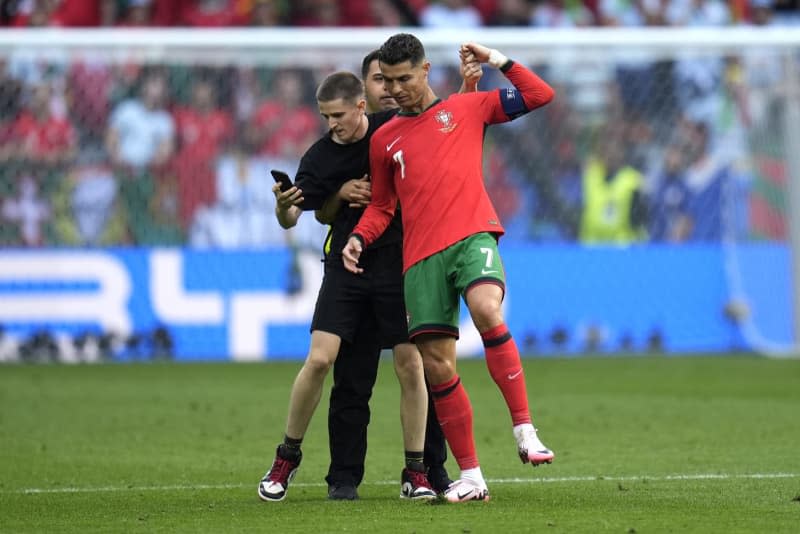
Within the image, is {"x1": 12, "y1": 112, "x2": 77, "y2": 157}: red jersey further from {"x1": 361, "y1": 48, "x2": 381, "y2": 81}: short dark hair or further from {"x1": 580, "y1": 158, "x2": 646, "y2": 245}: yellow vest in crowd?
{"x1": 361, "y1": 48, "x2": 381, "y2": 81}: short dark hair

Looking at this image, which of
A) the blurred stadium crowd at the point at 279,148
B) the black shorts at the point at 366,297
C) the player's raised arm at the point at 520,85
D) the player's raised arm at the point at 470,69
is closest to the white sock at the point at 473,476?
the black shorts at the point at 366,297

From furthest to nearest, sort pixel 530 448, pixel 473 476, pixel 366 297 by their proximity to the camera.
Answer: pixel 366 297 → pixel 473 476 → pixel 530 448

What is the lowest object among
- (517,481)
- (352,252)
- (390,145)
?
(517,481)

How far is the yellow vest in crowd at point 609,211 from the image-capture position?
17.0 m

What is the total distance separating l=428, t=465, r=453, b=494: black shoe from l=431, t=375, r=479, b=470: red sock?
62 centimetres

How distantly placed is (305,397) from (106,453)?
8.12 ft

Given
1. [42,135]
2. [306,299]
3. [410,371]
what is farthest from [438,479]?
[42,135]

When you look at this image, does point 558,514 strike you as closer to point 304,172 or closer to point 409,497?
point 409,497

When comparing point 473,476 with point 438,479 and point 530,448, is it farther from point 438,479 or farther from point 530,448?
point 438,479

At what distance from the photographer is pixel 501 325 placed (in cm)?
649

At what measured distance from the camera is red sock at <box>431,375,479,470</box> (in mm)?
6613

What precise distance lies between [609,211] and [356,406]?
33.6 feet

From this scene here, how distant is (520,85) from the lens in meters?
6.73

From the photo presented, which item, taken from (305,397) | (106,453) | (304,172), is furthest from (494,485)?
(106,453)
